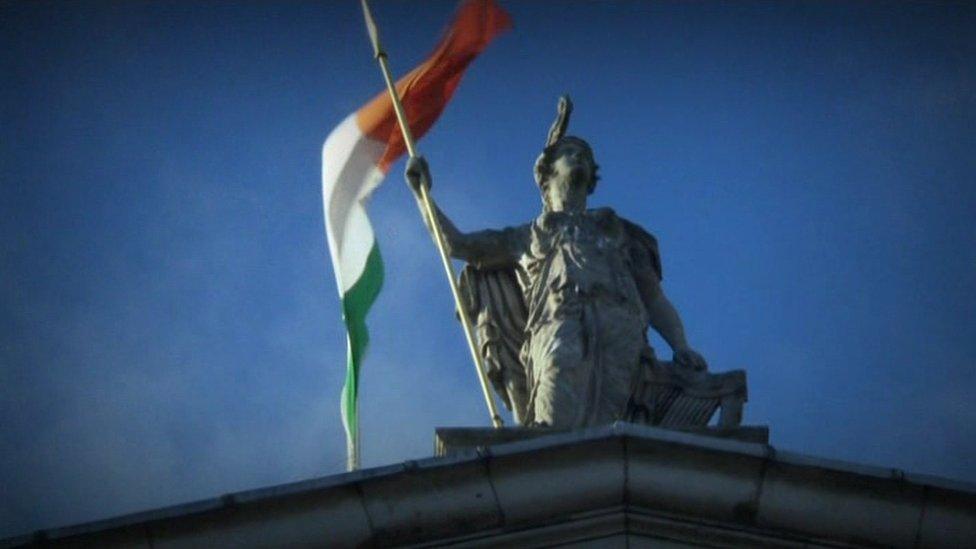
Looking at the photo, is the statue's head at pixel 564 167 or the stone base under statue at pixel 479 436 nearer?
the stone base under statue at pixel 479 436

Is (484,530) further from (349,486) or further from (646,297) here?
(646,297)

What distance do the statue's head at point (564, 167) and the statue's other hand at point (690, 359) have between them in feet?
5.81

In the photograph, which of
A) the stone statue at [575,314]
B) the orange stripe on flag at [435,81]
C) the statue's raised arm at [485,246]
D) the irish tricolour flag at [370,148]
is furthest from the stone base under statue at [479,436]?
the orange stripe on flag at [435,81]

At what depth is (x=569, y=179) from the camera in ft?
67.9

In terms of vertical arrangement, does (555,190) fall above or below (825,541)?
above

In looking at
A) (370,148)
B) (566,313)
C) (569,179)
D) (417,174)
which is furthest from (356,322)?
(566,313)

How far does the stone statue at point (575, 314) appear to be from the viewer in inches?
741

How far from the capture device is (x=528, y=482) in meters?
16.3

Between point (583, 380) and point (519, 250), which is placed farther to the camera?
point (519, 250)

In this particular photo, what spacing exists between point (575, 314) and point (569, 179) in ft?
6.07

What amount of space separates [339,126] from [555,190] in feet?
13.1

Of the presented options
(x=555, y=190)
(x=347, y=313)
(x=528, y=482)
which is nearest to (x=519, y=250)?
(x=555, y=190)

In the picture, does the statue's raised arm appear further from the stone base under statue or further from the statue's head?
the stone base under statue

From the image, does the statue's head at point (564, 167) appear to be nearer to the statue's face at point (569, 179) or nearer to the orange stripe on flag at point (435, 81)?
the statue's face at point (569, 179)
